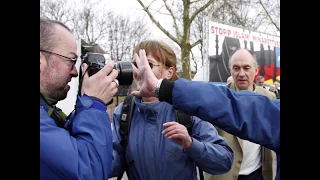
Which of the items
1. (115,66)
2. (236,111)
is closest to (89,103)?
(115,66)

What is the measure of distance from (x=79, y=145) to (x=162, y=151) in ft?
1.85

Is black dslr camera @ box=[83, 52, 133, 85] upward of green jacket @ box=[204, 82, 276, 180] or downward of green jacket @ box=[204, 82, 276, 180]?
upward

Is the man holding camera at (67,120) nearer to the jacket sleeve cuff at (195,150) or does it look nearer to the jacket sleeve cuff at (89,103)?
the jacket sleeve cuff at (89,103)

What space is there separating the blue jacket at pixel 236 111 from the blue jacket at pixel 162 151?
0.46 m

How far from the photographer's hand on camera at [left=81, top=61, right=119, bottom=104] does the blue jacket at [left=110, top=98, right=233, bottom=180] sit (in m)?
0.43

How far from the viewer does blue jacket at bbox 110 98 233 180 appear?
4.71 ft

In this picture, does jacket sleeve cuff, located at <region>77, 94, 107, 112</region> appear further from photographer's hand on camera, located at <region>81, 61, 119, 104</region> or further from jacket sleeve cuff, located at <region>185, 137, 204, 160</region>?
jacket sleeve cuff, located at <region>185, 137, 204, 160</region>

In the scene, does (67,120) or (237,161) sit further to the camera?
(237,161)

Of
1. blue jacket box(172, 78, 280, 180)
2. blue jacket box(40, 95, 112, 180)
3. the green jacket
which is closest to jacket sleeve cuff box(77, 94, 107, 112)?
blue jacket box(40, 95, 112, 180)

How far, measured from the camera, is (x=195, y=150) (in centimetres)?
138

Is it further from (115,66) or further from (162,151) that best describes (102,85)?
(162,151)
